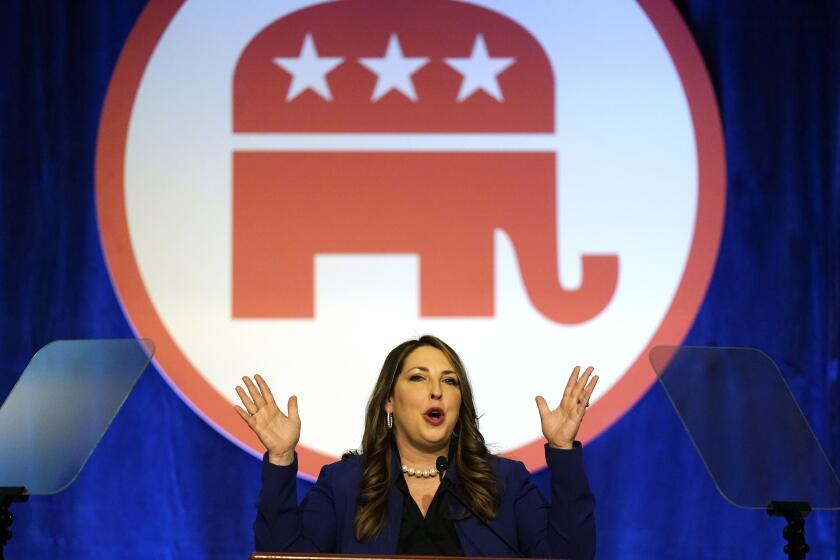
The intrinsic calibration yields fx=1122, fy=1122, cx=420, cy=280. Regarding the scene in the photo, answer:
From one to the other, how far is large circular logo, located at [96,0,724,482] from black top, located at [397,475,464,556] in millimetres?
750

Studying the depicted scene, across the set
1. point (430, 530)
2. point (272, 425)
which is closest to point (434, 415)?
point (430, 530)

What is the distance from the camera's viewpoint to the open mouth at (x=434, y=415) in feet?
8.97

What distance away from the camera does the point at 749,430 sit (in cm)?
281

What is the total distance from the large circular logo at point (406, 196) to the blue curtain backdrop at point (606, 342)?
0.08 meters

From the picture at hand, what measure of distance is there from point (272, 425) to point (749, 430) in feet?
3.91

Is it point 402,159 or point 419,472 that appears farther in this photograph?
point 402,159

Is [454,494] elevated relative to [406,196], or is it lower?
lower

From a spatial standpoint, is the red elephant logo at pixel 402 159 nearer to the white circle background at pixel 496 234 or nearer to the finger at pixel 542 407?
the white circle background at pixel 496 234

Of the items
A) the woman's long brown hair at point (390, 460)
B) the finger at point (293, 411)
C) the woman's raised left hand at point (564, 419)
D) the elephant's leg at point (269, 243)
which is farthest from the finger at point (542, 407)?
the elephant's leg at point (269, 243)

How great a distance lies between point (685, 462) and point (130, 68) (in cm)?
213

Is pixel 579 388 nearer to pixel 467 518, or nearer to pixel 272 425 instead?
pixel 467 518

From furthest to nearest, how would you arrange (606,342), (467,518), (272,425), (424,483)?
1. (606,342)
2. (424,483)
3. (467,518)
4. (272,425)

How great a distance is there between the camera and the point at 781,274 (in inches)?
137

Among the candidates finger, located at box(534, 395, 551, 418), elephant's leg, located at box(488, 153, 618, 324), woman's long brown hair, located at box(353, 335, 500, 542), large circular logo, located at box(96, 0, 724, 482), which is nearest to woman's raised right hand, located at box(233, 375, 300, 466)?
woman's long brown hair, located at box(353, 335, 500, 542)
